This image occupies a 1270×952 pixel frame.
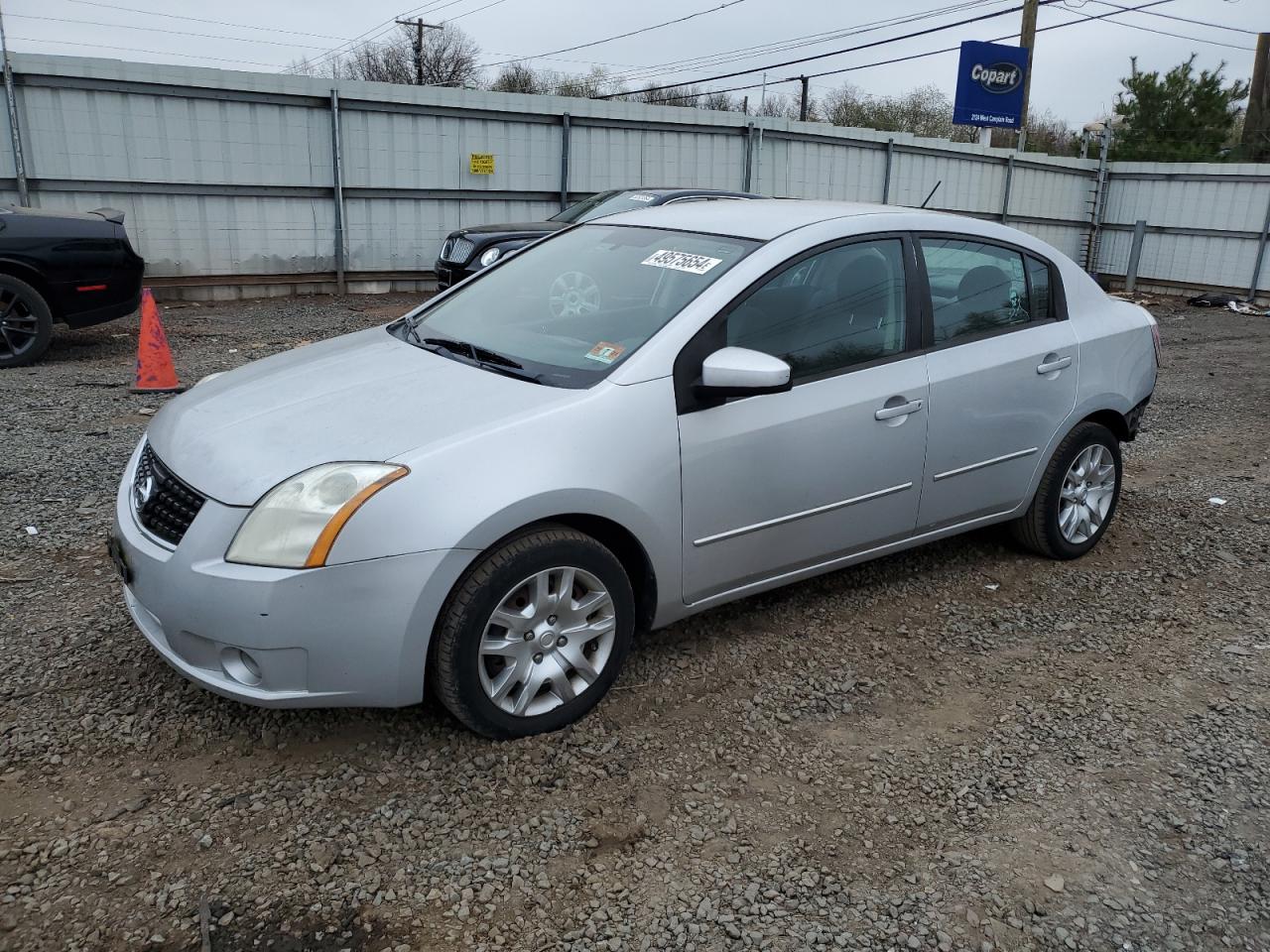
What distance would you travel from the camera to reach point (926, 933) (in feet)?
8.21

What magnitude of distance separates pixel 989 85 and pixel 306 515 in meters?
22.8

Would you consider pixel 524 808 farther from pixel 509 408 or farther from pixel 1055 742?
pixel 1055 742

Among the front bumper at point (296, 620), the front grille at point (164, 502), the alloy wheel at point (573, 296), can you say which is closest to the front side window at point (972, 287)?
the alloy wheel at point (573, 296)

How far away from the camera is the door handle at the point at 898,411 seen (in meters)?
3.84

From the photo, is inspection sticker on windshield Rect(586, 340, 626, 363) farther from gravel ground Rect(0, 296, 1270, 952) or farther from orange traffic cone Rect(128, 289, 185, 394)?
orange traffic cone Rect(128, 289, 185, 394)

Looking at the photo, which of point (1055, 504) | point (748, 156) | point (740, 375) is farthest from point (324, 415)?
point (748, 156)

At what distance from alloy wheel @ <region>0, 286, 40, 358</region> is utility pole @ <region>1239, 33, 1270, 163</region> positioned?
3096 cm

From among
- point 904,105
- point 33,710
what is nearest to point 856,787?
point 33,710

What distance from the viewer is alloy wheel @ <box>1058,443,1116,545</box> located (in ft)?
15.7

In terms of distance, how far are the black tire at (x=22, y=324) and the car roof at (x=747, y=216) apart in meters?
6.04

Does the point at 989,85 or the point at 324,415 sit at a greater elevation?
the point at 989,85

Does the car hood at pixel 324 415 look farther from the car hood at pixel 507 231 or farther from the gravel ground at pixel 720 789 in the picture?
the car hood at pixel 507 231

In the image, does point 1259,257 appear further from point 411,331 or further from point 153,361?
point 411,331

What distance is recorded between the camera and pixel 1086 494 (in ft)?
16.0
